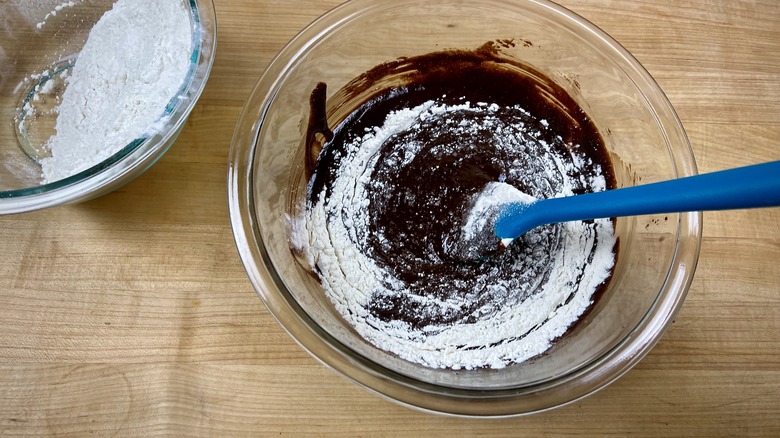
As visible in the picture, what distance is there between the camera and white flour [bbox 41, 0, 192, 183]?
1.09 metres

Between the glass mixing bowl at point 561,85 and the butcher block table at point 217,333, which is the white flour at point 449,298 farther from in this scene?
the butcher block table at point 217,333

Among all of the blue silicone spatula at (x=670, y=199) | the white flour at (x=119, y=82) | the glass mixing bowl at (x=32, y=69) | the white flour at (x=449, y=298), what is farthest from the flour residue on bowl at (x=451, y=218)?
the glass mixing bowl at (x=32, y=69)

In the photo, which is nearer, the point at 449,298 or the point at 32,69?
the point at 449,298

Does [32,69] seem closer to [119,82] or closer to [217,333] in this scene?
[119,82]

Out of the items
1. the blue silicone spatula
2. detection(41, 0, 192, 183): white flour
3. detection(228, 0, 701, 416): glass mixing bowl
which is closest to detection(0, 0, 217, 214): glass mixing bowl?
detection(41, 0, 192, 183): white flour

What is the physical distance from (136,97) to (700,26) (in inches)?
48.9

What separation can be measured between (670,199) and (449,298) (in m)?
0.47

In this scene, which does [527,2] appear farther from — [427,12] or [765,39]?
[765,39]

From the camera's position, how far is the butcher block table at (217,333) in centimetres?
105

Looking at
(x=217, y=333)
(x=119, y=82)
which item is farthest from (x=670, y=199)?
(x=119, y=82)

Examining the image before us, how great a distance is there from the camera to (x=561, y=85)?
3.75ft

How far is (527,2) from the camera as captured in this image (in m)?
1.07

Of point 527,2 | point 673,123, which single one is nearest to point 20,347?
point 527,2

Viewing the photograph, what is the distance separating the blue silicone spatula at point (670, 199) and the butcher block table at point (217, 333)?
39 cm
